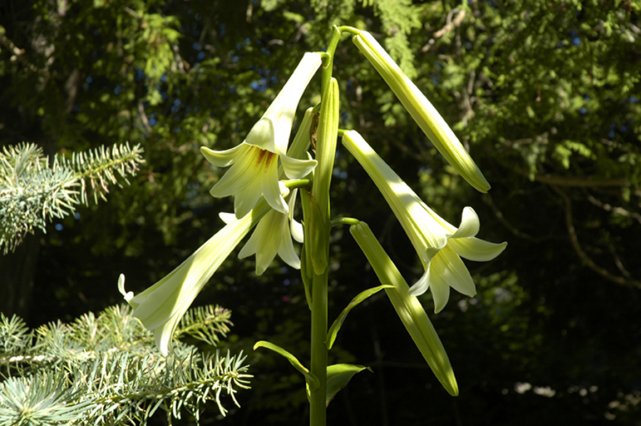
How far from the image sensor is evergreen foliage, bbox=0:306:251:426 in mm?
1003

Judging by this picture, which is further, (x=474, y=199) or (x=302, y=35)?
(x=474, y=199)

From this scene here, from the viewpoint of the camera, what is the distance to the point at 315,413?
114cm

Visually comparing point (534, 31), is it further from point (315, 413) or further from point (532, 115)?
point (315, 413)

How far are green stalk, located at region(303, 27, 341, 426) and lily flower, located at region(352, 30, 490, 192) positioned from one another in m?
0.10

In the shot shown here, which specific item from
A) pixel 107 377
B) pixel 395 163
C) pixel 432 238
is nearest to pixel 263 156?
pixel 432 238

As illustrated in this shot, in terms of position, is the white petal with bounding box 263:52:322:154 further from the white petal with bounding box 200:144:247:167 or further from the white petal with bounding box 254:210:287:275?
the white petal with bounding box 254:210:287:275

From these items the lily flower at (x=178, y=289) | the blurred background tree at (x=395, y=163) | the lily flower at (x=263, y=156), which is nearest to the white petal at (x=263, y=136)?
the lily flower at (x=263, y=156)

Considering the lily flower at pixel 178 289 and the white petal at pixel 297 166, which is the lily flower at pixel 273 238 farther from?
the white petal at pixel 297 166

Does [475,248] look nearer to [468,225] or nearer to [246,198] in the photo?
[468,225]

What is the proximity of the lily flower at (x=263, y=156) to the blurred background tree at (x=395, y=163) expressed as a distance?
1.59 m

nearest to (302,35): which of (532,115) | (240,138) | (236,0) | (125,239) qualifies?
(236,0)

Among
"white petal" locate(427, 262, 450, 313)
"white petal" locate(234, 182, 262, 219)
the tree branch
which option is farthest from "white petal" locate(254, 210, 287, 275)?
the tree branch

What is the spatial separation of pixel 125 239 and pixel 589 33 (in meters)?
3.23

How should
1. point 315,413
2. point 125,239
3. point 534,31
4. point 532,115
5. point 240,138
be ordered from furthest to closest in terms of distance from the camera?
point 125,239 < point 240,138 < point 532,115 < point 534,31 < point 315,413
